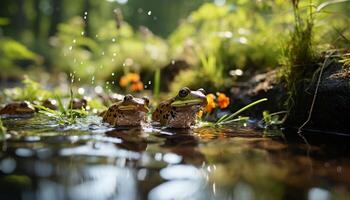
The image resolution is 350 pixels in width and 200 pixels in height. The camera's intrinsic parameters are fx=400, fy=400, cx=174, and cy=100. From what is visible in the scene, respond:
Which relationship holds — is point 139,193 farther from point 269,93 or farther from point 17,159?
point 269,93

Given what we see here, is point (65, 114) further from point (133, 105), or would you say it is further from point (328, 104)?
point (328, 104)

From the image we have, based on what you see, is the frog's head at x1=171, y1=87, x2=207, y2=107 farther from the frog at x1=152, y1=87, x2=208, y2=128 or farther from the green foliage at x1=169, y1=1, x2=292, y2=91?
the green foliage at x1=169, y1=1, x2=292, y2=91

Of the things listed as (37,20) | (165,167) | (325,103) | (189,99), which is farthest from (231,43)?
(37,20)

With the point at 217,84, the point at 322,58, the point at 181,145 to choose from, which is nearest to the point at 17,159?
the point at 181,145

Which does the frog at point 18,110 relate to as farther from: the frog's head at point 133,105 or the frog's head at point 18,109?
the frog's head at point 133,105

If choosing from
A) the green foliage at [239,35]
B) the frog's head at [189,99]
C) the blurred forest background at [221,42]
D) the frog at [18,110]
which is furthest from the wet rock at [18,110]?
the green foliage at [239,35]

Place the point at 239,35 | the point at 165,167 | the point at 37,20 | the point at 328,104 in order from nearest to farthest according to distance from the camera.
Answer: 1. the point at 165,167
2. the point at 328,104
3. the point at 239,35
4. the point at 37,20
